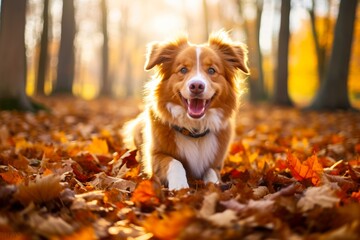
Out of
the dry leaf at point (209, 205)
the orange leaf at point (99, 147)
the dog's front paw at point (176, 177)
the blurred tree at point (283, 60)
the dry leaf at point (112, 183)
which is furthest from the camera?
the blurred tree at point (283, 60)

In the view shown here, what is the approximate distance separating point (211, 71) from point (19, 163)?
85.3 inches

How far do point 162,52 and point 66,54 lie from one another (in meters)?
16.2

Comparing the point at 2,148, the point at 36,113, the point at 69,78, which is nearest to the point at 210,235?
the point at 2,148

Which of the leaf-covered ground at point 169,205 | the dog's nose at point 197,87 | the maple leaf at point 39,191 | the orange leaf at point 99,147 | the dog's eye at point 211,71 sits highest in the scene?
the dog's eye at point 211,71

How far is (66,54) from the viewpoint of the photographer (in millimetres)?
19625

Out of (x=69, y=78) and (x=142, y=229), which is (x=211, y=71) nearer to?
(x=142, y=229)

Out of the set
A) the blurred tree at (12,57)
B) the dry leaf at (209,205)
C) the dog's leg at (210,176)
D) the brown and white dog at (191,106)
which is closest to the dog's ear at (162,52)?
the brown and white dog at (191,106)

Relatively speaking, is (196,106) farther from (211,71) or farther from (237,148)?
(237,148)

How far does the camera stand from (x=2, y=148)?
4.81 m

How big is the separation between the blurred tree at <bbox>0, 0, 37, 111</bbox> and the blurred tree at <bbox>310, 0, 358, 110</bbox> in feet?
31.2

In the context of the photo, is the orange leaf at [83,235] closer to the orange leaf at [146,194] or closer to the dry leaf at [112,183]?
the orange leaf at [146,194]

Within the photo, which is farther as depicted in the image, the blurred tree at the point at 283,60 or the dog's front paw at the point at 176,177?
the blurred tree at the point at 283,60

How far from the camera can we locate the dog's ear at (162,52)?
14.6 feet

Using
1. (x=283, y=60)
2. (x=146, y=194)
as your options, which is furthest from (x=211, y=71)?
(x=283, y=60)
